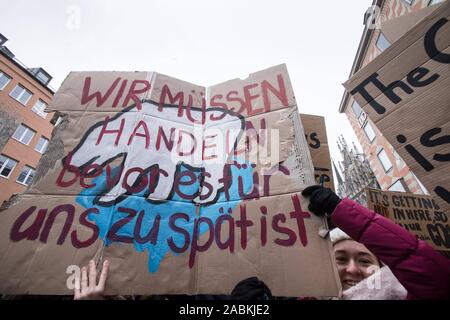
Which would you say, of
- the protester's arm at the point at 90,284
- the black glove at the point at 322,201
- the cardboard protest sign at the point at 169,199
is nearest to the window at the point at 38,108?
the cardboard protest sign at the point at 169,199

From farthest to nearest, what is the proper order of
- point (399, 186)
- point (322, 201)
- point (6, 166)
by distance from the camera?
point (6, 166) → point (399, 186) → point (322, 201)

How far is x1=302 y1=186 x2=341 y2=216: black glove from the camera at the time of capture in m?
1.28

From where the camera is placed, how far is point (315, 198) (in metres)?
1.32

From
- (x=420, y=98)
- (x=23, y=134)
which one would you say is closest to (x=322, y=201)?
(x=420, y=98)

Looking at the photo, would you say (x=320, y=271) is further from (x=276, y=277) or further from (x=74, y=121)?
(x=74, y=121)

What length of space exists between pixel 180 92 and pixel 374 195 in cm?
247

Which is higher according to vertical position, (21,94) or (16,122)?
(21,94)

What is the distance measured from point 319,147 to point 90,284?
222 centimetres

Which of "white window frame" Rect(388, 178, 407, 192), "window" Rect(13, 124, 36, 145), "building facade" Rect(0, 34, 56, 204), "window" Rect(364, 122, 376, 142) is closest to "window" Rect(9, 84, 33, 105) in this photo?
"building facade" Rect(0, 34, 56, 204)

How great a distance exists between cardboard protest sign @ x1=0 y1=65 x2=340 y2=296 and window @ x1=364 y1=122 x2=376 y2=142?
43.9ft

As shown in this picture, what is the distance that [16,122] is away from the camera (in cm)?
1409

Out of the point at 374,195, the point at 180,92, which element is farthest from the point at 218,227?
the point at 374,195

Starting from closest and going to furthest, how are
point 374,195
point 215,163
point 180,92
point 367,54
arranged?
point 215,163, point 180,92, point 374,195, point 367,54

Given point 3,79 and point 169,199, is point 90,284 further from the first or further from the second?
point 3,79
